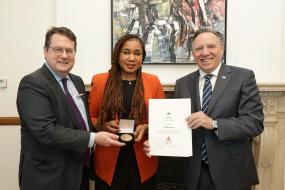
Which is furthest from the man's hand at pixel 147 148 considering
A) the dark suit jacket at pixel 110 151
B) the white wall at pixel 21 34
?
the white wall at pixel 21 34

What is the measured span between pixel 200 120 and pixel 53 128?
788 mm

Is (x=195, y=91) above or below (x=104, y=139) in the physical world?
above

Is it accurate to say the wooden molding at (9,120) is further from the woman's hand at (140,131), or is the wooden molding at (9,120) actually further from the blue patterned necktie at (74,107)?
the woman's hand at (140,131)

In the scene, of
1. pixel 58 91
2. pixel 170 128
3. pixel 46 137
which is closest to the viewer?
pixel 46 137

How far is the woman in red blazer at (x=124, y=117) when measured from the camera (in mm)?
1888

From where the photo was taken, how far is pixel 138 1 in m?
2.73

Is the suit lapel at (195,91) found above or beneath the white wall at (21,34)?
beneath

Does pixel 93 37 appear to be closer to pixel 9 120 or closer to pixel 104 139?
pixel 9 120

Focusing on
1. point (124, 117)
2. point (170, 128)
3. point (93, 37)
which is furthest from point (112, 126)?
point (93, 37)

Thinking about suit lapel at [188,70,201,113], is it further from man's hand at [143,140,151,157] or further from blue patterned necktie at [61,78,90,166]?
blue patterned necktie at [61,78,90,166]

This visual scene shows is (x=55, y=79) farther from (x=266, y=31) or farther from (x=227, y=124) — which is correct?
(x=266, y=31)

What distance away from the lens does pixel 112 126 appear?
1.84m

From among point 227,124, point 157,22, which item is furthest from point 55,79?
point 157,22

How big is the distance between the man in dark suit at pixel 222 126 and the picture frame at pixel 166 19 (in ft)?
3.09
